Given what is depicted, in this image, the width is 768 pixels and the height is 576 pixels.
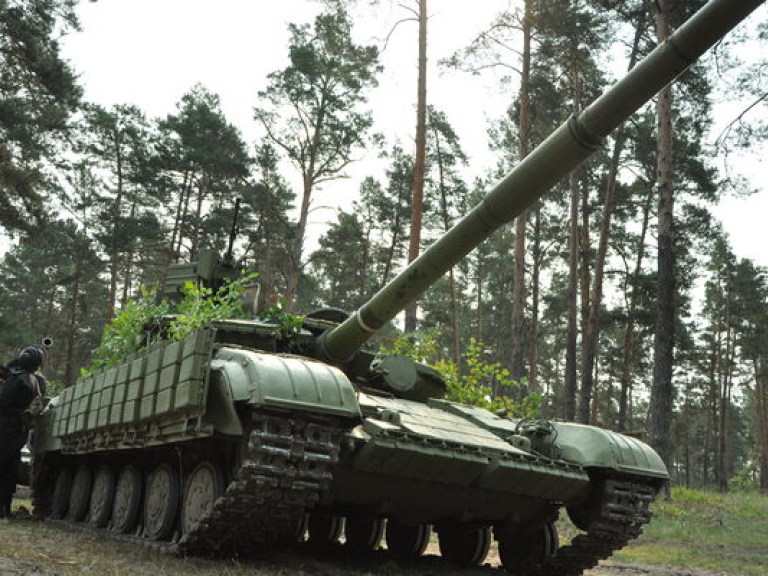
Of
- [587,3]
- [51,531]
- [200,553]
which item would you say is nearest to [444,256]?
[200,553]

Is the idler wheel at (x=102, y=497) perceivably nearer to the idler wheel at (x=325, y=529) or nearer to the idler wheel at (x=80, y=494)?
the idler wheel at (x=80, y=494)

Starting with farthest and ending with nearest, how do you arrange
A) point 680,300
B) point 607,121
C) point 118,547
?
point 680,300 → point 118,547 → point 607,121

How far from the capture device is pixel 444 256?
23.6 ft

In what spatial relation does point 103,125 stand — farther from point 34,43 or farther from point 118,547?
point 118,547

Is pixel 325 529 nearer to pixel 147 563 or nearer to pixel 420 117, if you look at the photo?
pixel 147 563

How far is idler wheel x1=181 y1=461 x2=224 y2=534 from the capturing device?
283 inches

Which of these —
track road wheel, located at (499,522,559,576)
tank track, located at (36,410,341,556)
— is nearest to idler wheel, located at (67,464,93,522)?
tank track, located at (36,410,341,556)

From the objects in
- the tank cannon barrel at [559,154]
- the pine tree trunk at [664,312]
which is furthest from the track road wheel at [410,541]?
the pine tree trunk at [664,312]

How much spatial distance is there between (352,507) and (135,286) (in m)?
32.9

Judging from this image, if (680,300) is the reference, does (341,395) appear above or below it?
below

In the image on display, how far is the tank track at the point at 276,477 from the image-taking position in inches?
250

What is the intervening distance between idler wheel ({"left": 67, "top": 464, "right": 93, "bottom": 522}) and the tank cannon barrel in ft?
16.0

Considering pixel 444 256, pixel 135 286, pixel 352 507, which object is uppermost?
pixel 135 286

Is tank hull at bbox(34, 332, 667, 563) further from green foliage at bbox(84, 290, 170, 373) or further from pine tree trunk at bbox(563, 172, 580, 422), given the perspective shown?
pine tree trunk at bbox(563, 172, 580, 422)
